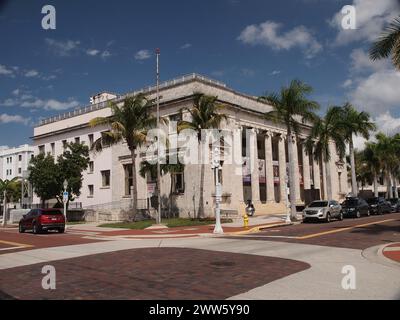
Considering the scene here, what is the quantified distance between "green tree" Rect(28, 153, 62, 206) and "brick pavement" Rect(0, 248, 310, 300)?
2915cm

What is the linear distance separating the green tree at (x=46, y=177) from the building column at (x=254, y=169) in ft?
65.5

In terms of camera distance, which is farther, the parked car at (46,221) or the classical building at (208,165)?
the classical building at (208,165)

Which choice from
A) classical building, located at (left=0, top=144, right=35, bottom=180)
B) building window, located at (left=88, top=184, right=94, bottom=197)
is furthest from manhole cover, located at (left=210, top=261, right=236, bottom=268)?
classical building, located at (left=0, top=144, right=35, bottom=180)

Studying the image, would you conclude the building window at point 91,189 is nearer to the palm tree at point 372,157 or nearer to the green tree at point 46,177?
the green tree at point 46,177

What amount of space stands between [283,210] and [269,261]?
34433mm

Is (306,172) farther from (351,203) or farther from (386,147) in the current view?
(351,203)

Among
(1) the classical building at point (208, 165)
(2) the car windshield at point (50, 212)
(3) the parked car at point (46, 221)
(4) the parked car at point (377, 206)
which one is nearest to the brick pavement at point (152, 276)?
(3) the parked car at point (46, 221)

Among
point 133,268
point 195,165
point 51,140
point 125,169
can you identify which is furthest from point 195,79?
point 133,268

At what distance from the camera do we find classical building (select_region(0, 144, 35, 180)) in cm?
10510

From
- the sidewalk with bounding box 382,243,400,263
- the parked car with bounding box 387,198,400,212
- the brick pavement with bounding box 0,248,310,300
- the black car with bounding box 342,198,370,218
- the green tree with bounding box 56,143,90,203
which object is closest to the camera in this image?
the brick pavement with bounding box 0,248,310,300

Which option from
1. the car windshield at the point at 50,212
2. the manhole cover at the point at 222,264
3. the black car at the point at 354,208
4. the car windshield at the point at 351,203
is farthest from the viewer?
the car windshield at the point at 351,203

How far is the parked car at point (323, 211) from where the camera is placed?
98.8 ft

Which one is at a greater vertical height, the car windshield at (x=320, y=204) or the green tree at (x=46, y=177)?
the green tree at (x=46, y=177)

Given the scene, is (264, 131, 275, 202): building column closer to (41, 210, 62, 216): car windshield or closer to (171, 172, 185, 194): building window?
(171, 172, 185, 194): building window
